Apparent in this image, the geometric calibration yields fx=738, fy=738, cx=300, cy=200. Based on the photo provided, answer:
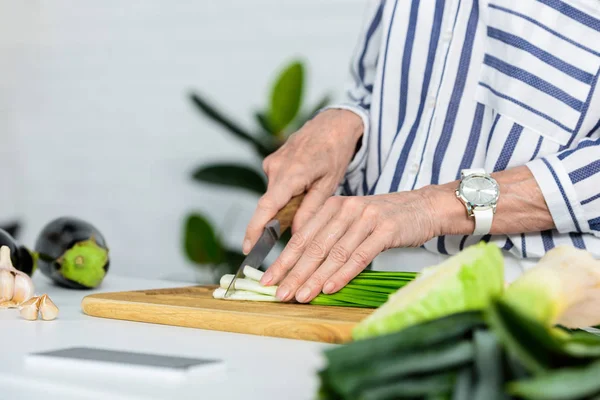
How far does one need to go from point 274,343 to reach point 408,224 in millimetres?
456

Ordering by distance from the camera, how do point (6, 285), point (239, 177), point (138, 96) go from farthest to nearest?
point (138, 96) → point (239, 177) → point (6, 285)

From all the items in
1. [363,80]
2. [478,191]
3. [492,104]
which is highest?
[363,80]

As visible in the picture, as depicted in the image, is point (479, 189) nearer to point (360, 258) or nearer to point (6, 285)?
point (360, 258)

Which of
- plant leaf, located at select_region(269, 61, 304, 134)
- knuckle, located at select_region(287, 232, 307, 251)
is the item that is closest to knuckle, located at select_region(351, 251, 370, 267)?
knuckle, located at select_region(287, 232, 307, 251)

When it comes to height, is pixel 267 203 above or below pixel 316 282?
above

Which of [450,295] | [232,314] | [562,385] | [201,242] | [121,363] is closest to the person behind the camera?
[562,385]

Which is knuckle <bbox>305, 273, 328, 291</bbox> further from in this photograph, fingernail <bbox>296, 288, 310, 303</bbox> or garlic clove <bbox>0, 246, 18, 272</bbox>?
garlic clove <bbox>0, 246, 18, 272</bbox>

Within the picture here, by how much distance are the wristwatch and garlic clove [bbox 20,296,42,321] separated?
2.55 ft

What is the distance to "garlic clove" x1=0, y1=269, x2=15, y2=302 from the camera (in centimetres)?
126

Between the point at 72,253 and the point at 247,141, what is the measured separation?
181 centimetres

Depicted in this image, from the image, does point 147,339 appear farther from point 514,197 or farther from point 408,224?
point 514,197

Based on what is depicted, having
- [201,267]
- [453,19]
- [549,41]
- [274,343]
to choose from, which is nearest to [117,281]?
[274,343]

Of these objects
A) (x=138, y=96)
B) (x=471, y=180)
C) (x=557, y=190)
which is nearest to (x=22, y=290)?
(x=471, y=180)

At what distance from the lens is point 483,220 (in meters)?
1.42
